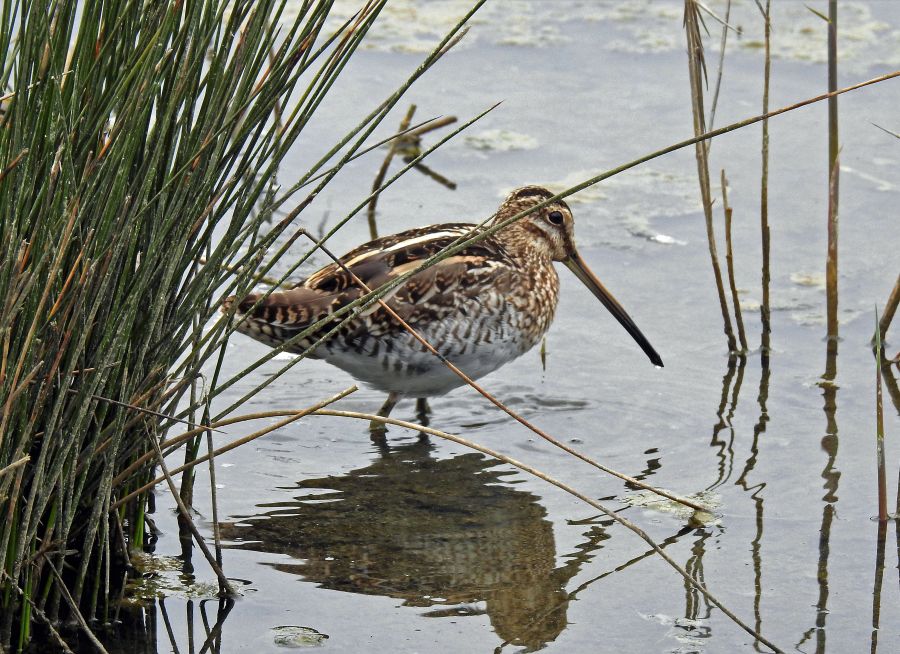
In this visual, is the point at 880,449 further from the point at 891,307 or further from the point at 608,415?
the point at 891,307

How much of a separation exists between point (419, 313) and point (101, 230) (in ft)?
7.30

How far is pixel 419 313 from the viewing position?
17.5ft

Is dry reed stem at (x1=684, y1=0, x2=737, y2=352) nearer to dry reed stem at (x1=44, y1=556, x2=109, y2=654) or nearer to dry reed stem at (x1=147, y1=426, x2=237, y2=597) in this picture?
dry reed stem at (x1=147, y1=426, x2=237, y2=597)

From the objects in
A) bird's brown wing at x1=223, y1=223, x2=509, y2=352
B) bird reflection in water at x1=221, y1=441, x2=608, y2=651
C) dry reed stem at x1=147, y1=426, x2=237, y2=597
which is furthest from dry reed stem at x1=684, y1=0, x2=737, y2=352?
dry reed stem at x1=147, y1=426, x2=237, y2=597

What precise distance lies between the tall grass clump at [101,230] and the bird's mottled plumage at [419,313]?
1.62 meters

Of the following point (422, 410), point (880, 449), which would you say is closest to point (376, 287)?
point (422, 410)

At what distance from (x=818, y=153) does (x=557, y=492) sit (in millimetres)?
3308

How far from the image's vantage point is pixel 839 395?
17.9ft

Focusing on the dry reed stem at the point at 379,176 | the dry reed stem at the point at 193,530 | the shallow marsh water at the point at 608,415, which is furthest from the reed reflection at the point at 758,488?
the dry reed stem at the point at 379,176

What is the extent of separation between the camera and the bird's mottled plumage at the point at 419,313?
524cm

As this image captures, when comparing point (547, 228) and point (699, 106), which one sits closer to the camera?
point (699, 106)

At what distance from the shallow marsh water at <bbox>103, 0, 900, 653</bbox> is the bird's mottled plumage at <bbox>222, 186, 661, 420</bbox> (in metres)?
0.25

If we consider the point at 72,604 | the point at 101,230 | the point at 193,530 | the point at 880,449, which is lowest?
the point at 72,604

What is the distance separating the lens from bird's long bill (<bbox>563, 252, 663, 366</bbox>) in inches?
223
